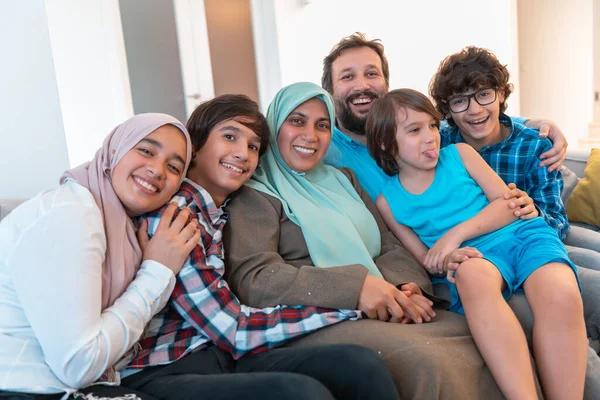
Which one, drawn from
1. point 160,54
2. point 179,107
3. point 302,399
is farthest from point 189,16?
point 302,399

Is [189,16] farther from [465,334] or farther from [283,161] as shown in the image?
[465,334]

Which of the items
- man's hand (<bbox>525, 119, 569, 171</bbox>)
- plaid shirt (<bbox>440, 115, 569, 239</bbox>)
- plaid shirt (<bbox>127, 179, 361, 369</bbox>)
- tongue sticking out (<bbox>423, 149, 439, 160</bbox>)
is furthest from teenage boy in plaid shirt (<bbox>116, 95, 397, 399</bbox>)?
man's hand (<bbox>525, 119, 569, 171</bbox>)

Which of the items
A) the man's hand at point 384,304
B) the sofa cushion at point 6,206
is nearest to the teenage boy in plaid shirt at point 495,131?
the man's hand at point 384,304

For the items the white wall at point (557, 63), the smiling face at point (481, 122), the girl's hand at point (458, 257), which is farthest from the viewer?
the white wall at point (557, 63)

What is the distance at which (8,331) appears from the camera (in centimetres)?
104

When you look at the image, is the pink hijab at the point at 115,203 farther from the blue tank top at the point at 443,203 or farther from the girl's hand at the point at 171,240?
the blue tank top at the point at 443,203

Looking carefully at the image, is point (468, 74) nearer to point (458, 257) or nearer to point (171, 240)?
point (458, 257)

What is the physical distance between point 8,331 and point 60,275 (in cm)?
19

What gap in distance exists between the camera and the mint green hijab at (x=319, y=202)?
5.23ft

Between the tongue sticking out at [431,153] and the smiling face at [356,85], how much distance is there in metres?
0.55

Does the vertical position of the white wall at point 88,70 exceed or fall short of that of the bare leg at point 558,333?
it exceeds it

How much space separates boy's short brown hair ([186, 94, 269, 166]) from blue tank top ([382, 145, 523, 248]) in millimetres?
601

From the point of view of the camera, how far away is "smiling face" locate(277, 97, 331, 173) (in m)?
1.74

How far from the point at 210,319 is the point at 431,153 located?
3.13 feet
